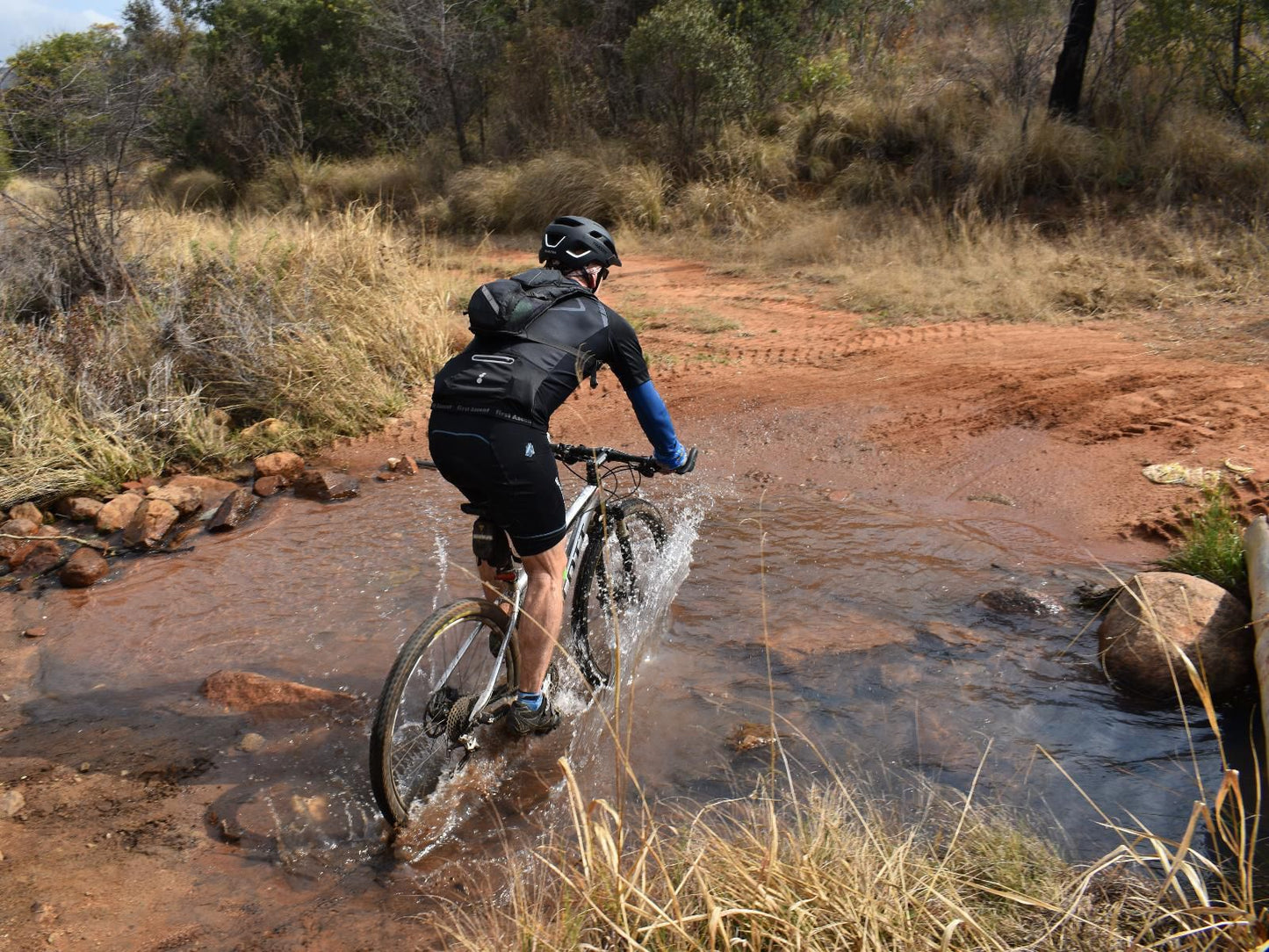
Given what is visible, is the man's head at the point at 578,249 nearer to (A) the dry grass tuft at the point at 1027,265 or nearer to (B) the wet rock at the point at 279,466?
(B) the wet rock at the point at 279,466

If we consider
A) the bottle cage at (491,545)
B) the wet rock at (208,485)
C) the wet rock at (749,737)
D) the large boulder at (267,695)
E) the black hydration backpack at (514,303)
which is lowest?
the wet rock at (208,485)

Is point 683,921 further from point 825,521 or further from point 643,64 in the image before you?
point 643,64

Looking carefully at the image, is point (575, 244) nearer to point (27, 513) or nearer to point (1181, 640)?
point (1181, 640)

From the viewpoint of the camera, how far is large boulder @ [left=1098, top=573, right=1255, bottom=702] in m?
4.01

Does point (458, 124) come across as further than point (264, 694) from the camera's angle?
Yes

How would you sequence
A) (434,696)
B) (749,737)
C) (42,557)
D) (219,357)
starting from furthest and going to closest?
(219,357), (42,557), (749,737), (434,696)

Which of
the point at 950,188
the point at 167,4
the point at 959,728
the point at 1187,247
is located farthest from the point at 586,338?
the point at 167,4

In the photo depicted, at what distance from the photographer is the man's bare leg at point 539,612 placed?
3.60 m

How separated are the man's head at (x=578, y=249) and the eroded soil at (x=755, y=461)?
2.30m

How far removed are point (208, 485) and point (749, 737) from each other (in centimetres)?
483

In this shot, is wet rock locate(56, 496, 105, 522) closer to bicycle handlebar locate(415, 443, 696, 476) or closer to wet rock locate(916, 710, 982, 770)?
bicycle handlebar locate(415, 443, 696, 476)

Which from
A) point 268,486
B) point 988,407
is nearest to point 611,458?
point 268,486

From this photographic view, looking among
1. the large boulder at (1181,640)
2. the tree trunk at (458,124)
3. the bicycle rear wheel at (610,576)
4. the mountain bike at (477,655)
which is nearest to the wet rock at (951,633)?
the large boulder at (1181,640)

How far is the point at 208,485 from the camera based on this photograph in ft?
23.1
